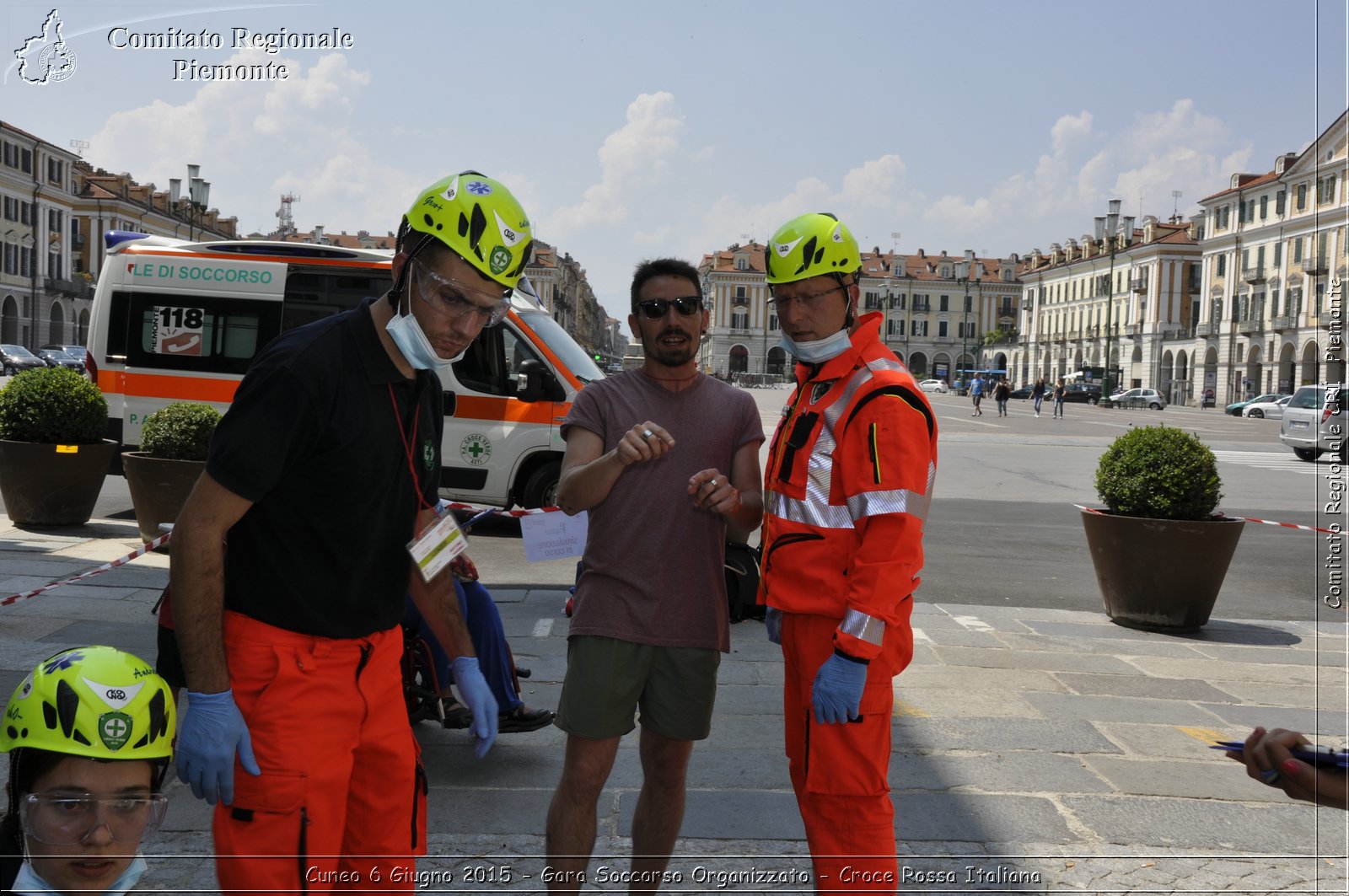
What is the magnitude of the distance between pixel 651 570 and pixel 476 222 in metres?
1.13

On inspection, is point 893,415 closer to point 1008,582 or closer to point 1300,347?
point 1008,582

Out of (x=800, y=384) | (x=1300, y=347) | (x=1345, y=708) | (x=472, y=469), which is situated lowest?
(x=1345, y=708)

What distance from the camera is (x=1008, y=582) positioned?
8.98m

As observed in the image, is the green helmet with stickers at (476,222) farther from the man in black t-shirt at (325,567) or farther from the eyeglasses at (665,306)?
the eyeglasses at (665,306)

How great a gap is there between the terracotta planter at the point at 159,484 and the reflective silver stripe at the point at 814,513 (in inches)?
275

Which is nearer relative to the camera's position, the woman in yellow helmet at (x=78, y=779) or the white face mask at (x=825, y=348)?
the woman in yellow helmet at (x=78, y=779)

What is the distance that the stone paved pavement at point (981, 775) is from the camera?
11.2 ft

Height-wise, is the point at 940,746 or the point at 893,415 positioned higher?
the point at 893,415

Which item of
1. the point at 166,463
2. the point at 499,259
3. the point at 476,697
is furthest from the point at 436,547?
the point at 166,463

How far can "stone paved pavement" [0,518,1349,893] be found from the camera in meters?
3.42

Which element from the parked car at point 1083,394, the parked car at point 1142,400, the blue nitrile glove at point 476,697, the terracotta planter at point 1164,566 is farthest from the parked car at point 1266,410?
the blue nitrile glove at point 476,697

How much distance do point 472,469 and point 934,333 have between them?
134m

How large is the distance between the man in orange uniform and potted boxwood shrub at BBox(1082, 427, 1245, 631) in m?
4.96

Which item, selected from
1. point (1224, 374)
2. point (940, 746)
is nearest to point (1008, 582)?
point (940, 746)
